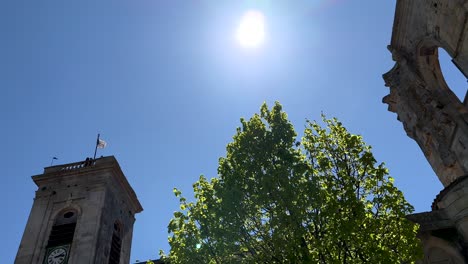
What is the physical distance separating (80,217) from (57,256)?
3160mm

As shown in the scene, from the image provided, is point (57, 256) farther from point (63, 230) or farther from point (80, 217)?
point (80, 217)

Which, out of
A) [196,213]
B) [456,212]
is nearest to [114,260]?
[196,213]

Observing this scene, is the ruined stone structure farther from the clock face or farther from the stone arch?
the clock face

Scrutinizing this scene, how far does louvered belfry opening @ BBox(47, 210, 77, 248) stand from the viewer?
2973 centimetres

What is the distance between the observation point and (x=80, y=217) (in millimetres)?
30594

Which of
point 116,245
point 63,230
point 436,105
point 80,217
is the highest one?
point 80,217

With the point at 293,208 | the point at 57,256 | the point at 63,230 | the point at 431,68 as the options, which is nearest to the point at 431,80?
the point at 431,68

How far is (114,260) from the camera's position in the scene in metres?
31.5

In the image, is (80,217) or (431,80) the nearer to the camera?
(431,80)

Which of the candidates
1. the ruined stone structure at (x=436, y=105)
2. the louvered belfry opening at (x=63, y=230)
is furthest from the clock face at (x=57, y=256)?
the ruined stone structure at (x=436, y=105)

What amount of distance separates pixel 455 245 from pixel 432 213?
1.72 metres

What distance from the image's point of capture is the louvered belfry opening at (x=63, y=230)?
2973 cm

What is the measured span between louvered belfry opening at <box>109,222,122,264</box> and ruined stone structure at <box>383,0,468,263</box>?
22728mm

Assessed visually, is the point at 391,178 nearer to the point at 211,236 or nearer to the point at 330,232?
the point at 330,232
